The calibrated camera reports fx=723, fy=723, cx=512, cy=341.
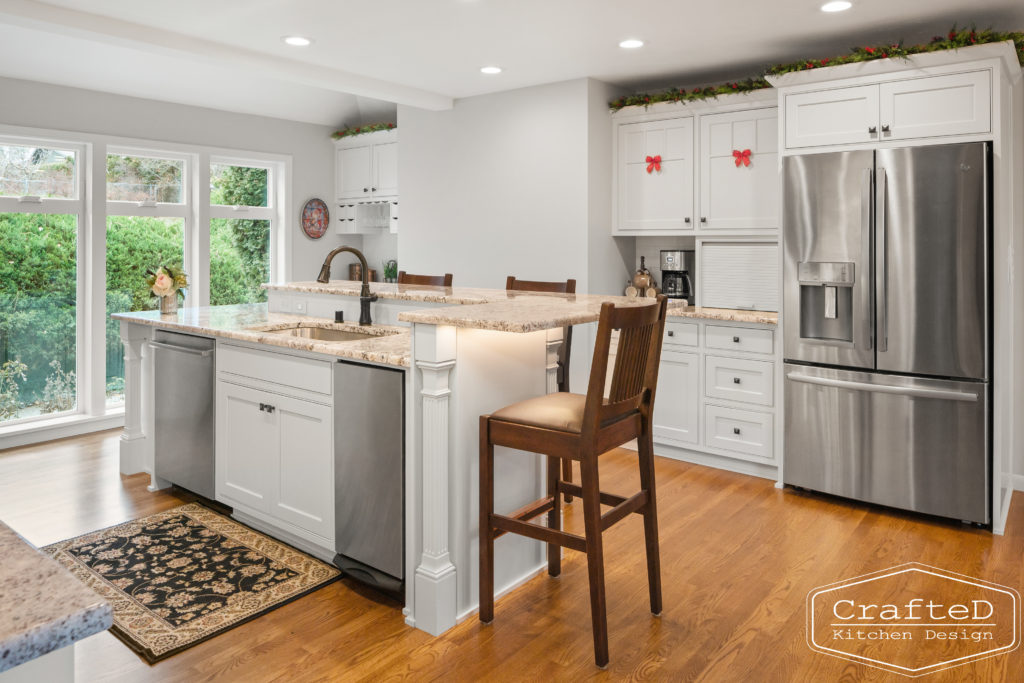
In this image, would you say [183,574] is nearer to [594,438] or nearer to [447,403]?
[447,403]

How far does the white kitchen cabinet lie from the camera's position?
3322mm

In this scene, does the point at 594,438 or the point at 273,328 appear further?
the point at 273,328

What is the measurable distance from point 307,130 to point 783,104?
440 centimetres

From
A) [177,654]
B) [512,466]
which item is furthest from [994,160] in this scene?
[177,654]

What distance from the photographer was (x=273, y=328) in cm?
355

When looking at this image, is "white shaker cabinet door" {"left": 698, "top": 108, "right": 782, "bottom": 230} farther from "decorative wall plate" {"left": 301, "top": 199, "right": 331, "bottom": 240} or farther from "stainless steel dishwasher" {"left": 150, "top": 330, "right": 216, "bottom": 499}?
"decorative wall plate" {"left": 301, "top": 199, "right": 331, "bottom": 240}

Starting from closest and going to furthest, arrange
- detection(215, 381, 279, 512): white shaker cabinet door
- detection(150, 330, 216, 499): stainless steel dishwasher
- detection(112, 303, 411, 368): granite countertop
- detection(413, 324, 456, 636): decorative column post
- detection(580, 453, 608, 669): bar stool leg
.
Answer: detection(580, 453, 608, 669): bar stool leg < detection(413, 324, 456, 636): decorative column post < detection(112, 303, 411, 368): granite countertop < detection(215, 381, 279, 512): white shaker cabinet door < detection(150, 330, 216, 499): stainless steel dishwasher

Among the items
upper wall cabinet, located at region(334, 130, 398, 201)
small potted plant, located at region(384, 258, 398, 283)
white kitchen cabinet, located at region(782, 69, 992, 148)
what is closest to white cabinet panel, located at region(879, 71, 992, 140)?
white kitchen cabinet, located at region(782, 69, 992, 148)

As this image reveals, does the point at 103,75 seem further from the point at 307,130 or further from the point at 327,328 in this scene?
the point at 327,328

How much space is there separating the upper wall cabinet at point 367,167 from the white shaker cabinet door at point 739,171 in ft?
9.39

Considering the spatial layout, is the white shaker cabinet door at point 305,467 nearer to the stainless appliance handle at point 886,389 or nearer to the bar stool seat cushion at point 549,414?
the bar stool seat cushion at point 549,414

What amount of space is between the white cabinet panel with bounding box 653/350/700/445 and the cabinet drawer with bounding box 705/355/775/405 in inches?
3.8

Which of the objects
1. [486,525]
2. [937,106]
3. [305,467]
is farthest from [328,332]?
[937,106]

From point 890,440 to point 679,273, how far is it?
6.18ft
